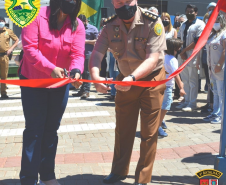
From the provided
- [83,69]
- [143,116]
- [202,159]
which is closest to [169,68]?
[202,159]

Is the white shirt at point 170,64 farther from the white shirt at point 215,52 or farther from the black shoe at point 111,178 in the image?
the black shoe at point 111,178

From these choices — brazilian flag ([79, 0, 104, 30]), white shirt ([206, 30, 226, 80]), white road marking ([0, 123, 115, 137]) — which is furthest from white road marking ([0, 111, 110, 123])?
brazilian flag ([79, 0, 104, 30])

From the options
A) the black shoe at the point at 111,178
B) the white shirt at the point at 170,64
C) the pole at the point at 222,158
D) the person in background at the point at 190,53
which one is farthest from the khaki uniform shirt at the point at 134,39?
the person in background at the point at 190,53

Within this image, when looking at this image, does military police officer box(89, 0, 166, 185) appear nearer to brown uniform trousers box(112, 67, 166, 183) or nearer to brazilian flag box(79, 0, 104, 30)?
brown uniform trousers box(112, 67, 166, 183)

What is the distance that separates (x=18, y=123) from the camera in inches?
285

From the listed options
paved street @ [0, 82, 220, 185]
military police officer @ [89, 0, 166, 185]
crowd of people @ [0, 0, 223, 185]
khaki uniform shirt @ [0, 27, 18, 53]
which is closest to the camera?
crowd of people @ [0, 0, 223, 185]

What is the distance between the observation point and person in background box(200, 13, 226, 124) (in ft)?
21.9

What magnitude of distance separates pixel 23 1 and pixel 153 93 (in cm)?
159

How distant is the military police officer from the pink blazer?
0.77 ft

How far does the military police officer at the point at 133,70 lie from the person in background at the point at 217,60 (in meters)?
3.10

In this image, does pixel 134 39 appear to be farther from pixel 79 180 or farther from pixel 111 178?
pixel 79 180

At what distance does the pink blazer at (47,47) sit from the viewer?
3.41 metres

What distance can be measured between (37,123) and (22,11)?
106 cm

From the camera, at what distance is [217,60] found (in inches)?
269
